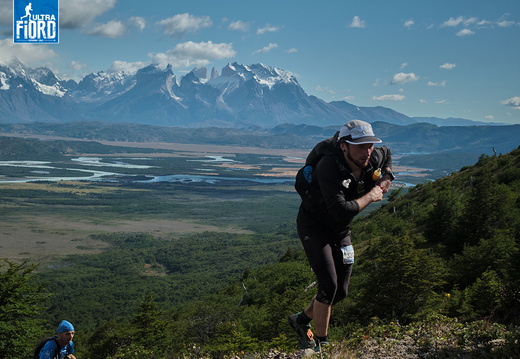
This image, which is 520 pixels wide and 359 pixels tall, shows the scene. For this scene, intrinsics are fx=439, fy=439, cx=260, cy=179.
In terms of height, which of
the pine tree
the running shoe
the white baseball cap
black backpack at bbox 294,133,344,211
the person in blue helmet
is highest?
the white baseball cap

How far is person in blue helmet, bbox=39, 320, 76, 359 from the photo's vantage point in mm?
6736

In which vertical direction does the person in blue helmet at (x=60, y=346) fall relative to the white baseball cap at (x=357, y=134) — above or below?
below

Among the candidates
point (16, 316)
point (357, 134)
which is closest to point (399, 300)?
point (357, 134)

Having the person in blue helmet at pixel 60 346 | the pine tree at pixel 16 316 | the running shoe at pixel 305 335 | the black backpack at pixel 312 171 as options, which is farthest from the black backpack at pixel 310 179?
the pine tree at pixel 16 316

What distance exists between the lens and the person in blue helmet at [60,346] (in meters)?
6.74

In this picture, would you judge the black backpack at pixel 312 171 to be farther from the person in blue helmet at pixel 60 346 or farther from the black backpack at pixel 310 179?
the person in blue helmet at pixel 60 346

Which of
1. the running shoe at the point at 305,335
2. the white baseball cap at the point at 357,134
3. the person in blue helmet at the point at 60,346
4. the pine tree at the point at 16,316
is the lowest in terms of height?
the pine tree at the point at 16,316

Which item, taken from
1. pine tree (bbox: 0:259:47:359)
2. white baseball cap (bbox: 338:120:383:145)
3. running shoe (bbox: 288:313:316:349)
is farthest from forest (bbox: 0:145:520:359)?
white baseball cap (bbox: 338:120:383:145)

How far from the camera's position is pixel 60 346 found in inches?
270

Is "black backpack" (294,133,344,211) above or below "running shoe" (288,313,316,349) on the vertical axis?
above

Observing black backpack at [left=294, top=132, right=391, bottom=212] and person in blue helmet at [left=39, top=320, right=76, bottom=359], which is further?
person in blue helmet at [left=39, top=320, right=76, bottom=359]

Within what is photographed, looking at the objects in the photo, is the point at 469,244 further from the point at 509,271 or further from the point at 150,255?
the point at 150,255

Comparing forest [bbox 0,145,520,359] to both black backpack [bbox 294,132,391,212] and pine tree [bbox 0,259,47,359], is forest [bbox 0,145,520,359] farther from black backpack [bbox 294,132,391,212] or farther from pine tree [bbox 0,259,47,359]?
black backpack [bbox 294,132,391,212]

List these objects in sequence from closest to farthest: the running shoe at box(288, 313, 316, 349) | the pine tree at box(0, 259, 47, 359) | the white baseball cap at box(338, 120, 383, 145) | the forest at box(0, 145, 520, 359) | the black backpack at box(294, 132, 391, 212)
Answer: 1. the white baseball cap at box(338, 120, 383, 145)
2. the black backpack at box(294, 132, 391, 212)
3. the running shoe at box(288, 313, 316, 349)
4. the forest at box(0, 145, 520, 359)
5. the pine tree at box(0, 259, 47, 359)
